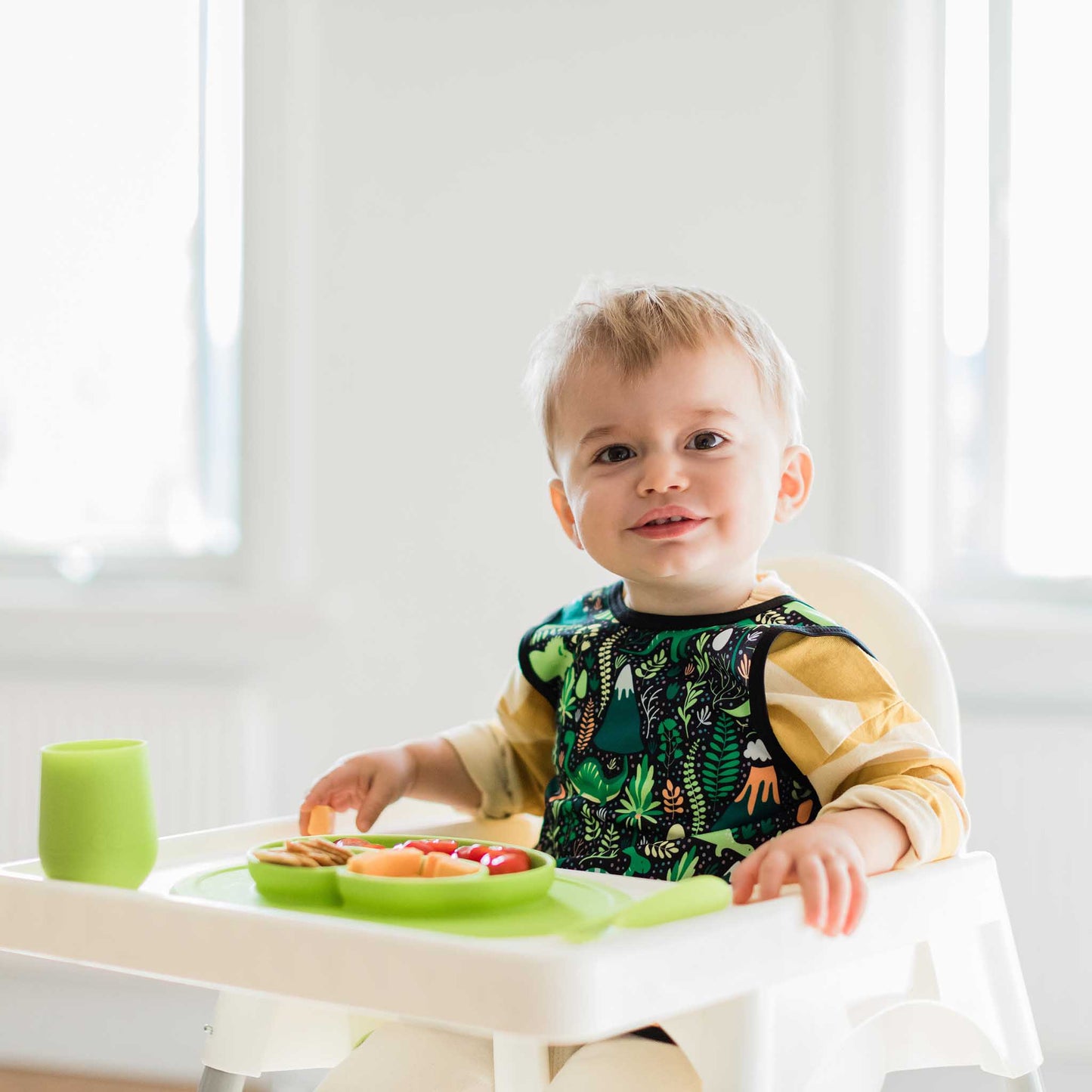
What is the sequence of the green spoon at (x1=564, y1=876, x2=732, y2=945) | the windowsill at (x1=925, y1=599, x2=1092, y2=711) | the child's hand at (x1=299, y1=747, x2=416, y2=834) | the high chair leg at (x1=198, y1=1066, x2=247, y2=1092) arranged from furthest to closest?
the windowsill at (x1=925, y1=599, x2=1092, y2=711)
the child's hand at (x1=299, y1=747, x2=416, y2=834)
the high chair leg at (x1=198, y1=1066, x2=247, y2=1092)
the green spoon at (x1=564, y1=876, x2=732, y2=945)

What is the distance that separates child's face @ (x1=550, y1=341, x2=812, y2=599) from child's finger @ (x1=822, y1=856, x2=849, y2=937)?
34cm

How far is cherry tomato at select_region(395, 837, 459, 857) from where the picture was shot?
0.82 metres

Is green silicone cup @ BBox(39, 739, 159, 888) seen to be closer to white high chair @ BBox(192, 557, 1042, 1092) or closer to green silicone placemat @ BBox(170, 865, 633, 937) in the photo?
green silicone placemat @ BBox(170, 865, 633, 937)

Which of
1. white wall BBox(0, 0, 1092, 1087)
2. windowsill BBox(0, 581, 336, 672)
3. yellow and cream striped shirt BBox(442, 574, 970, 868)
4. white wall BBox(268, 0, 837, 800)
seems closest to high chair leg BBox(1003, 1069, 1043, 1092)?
yellow and cream striped shirt BBox(442, 574, 970, 868)

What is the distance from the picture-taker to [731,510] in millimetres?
1016

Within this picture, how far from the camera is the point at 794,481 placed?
1140mm

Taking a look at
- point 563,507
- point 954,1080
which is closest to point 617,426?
point 563,507

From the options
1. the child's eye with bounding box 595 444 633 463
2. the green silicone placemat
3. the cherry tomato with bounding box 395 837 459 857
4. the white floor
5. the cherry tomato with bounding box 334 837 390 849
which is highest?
the child's eye with bounding box 595 444 633 463

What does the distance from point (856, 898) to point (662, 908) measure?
0.38 ft

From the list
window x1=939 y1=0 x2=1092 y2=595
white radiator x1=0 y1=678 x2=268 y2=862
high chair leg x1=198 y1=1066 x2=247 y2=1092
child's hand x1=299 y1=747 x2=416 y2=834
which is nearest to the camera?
high chair leg x1=198 y1=1066 x2=247 y2=1092

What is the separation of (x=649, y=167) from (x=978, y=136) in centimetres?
48

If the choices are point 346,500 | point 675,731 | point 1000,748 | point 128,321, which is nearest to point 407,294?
point 346,500

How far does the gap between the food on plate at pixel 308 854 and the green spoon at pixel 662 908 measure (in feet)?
0.61

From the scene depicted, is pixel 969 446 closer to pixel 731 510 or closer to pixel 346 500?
pixel 346 500
